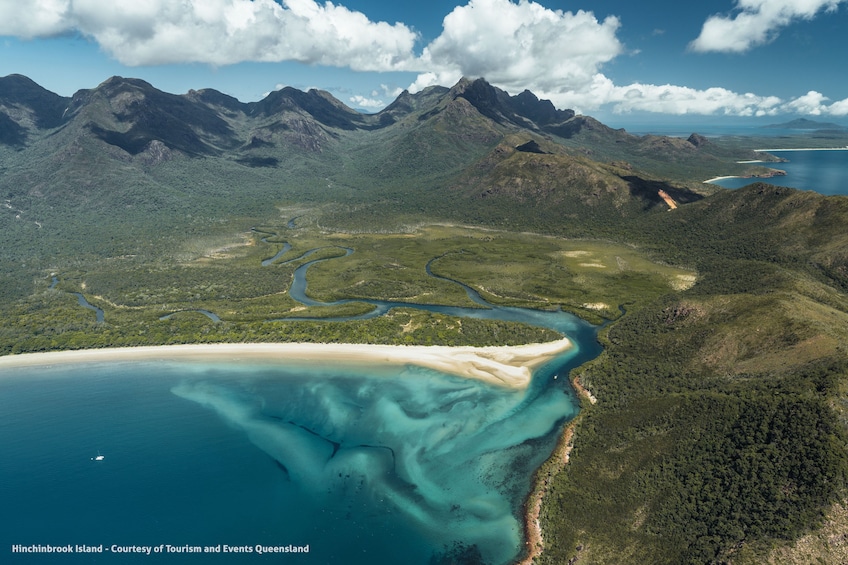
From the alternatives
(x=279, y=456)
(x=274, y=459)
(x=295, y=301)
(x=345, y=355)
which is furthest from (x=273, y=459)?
(x=295, y=301)

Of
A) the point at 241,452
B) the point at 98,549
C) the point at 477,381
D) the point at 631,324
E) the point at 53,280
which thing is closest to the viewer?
the point at 98,549

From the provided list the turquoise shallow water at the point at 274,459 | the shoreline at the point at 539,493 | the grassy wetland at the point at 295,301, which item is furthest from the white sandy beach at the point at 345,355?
the shoreline at the point at 539,493

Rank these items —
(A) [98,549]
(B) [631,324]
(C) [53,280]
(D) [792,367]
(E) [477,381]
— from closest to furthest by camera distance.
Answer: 1. (A) [98,549]
2. (D) [792,367]
3. (E) [477,381]
4. (B) [631,324]
5. (C) [53,280]

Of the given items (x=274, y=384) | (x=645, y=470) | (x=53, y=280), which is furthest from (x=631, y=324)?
(x=53, y=280)

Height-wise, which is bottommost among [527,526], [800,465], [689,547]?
[527,526]

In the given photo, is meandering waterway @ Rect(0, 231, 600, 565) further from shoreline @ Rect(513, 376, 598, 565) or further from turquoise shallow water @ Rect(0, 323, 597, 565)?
shoreline @ Rect(513, 376, 598, 565)

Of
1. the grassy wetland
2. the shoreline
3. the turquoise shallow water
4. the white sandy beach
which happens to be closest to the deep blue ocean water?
the turquoise shallow water

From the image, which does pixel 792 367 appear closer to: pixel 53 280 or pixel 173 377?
pixel 173 377

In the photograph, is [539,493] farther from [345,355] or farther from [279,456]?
[345,355]
